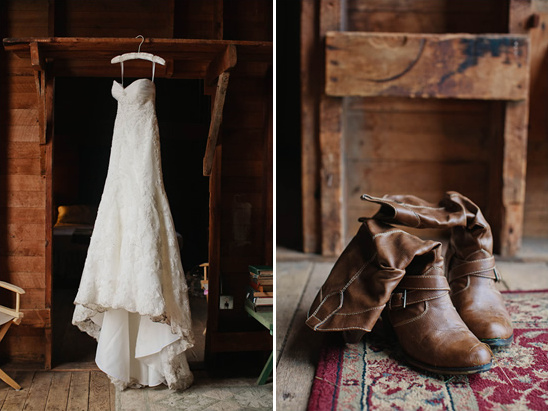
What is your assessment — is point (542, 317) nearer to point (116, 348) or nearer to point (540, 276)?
point (540, 276)

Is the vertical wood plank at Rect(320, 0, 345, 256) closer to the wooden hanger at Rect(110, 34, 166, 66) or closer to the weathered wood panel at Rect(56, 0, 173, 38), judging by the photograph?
the weathered wood panel at Rect(56, 0, 173, 38)

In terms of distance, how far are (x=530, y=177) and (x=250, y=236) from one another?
219 cm

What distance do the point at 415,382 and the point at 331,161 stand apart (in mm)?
1557

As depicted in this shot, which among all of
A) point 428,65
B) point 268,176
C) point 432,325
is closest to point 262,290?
point 268,176

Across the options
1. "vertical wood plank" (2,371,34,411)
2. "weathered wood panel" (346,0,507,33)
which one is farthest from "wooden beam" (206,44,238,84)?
"weathered wood panel" (346,0,507,33)

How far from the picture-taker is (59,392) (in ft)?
4.76

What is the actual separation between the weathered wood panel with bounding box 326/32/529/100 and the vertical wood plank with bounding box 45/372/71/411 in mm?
1812

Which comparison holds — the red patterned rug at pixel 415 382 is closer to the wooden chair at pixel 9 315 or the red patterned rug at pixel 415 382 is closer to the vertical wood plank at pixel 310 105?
the wooden chair at pixel 9 315

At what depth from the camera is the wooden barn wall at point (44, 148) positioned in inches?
60.9

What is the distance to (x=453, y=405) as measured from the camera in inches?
51.0

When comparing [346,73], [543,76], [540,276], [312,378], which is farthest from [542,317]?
[543,76]

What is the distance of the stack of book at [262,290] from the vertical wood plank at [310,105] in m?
1.27

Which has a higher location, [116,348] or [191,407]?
[116,348]

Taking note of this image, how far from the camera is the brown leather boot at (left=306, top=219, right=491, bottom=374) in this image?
1427 millimetres
